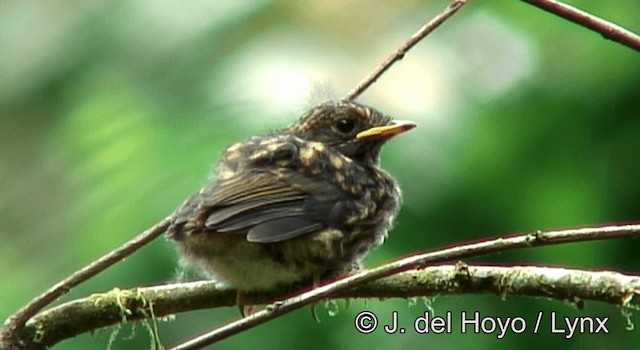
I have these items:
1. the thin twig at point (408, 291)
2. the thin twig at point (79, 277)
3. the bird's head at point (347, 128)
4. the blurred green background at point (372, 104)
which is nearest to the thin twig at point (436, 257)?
the thin twig at point (408, 291)

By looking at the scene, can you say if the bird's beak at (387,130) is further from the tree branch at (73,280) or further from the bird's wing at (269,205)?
the tree branch at (73,280)

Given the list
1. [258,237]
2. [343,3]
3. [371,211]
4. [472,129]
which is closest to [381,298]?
[258,237]

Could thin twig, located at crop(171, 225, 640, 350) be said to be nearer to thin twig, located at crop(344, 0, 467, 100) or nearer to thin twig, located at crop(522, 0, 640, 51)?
thin twig, located at crop(522, 0, 640, 51)

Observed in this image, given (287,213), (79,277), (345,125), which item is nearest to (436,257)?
(79,277)

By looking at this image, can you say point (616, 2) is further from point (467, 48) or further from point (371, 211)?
point (371, 211)

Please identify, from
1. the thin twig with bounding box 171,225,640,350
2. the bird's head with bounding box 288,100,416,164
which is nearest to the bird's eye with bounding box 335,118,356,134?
the bird's head with bounding box 288,100,416,164
